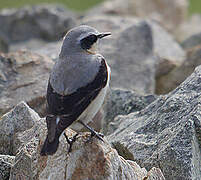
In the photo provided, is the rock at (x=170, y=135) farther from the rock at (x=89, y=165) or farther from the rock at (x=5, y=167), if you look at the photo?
the rock at (x=5, y=167)

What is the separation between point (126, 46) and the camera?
11859 millimetres

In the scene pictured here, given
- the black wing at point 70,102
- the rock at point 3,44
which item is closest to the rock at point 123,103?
the black wing at point 70,102

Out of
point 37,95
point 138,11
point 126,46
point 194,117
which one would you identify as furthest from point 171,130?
point 138,11

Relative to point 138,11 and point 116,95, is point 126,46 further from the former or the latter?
point 138,11

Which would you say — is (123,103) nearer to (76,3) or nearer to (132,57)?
(132,57)

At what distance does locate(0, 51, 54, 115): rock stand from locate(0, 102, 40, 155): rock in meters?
1.35

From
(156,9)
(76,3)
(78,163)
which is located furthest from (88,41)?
(76,3)

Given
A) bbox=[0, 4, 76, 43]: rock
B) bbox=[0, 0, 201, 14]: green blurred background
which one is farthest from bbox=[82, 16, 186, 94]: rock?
bbox=[0, 0, 201, 14]: green blurred background

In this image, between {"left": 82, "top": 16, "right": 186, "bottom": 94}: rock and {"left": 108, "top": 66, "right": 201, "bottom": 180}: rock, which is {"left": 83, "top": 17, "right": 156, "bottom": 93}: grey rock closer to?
{"left": 82, "top": 16, "right": 186, "bottom": 94}: rock

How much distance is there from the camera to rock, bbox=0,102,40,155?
7.66m

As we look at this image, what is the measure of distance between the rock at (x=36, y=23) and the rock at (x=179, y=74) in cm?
381

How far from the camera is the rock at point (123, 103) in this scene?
8789mm

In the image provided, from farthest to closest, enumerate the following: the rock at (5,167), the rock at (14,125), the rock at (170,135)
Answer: the rock at (14,125), the rock at (5,167), the rock at (170,135)

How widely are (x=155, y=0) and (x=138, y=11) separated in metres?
0.89
